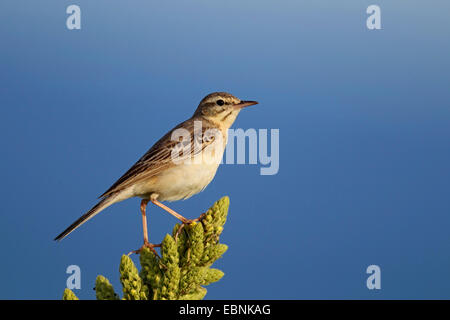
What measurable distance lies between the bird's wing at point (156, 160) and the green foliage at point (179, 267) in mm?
1711

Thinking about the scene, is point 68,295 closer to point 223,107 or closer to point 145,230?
point 145,230

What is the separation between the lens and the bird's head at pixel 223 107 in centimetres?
862

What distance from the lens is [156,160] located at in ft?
25.4

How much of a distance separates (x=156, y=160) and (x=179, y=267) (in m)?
2.49

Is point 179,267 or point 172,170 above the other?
point 172,170

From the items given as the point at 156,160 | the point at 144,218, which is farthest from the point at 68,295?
the point at 156,160

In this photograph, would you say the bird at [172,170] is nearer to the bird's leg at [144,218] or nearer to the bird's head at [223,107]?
the bird's leg at [144,218]

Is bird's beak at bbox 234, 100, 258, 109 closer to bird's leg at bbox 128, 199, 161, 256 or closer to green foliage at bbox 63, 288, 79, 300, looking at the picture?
bird's leg at bbox 128, 199, 161, 256

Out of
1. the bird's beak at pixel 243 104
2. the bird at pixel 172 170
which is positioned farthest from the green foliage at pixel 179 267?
the bird's beak at pixel 243 104

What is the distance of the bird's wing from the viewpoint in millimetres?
7526

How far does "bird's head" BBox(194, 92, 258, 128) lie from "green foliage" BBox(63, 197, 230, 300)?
2.94 m
